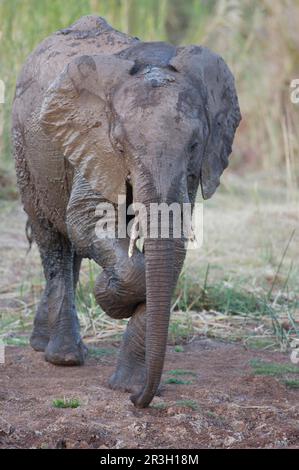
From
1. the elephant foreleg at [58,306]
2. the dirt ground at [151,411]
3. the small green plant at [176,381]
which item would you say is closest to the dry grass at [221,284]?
the elephant foreleg at [58,306]

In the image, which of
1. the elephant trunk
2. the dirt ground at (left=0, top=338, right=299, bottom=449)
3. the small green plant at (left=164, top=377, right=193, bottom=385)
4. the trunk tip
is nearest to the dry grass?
the dirt ground at (left=0, top=338, right=299, bottom=449)

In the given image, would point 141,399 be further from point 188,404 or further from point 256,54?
point 256,54

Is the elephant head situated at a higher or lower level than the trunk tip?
higher

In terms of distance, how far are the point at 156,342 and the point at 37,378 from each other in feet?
3.90

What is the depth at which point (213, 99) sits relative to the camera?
436cm

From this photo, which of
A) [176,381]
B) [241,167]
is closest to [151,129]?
[176,381]

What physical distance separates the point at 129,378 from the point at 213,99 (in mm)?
1197

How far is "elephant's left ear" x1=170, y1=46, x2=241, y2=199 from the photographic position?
13.9ft

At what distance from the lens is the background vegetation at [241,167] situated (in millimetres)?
6246

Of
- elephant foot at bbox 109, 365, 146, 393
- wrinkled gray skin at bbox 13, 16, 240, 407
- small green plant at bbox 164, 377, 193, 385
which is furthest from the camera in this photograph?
small green plant at bbox 164, 377, 193, 385

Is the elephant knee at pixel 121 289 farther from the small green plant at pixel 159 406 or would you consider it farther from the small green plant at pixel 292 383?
the small green plant at pixel 292 383

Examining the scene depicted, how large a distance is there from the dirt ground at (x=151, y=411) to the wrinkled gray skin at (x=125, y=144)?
0.13 meters

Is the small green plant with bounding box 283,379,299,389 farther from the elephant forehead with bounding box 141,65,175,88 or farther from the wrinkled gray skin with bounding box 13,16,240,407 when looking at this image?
the elephant forehead with bounding box 141,65,175,88

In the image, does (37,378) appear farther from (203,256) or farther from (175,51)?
(203,256)
